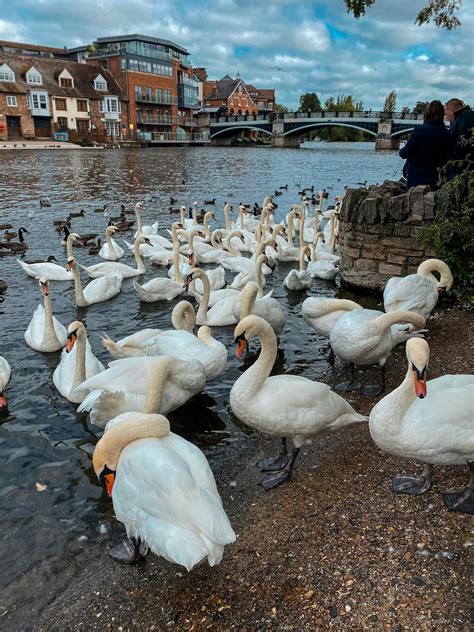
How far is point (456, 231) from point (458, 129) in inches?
70.1

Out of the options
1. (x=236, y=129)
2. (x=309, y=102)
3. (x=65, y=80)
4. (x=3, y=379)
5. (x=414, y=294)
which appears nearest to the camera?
(x=3, y=379)

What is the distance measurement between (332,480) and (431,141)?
6523mm

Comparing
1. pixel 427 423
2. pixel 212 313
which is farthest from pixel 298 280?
pixel 427 423

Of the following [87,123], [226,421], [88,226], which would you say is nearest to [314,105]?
[87,123]

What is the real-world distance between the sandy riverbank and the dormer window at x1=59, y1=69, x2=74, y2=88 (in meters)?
75.0

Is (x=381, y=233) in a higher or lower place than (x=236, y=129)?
lower

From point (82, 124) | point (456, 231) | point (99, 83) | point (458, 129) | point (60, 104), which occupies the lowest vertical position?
point (456, 231)

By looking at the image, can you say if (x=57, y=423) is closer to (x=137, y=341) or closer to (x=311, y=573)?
(x=137, y=341)

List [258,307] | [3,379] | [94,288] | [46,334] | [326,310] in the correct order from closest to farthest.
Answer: [3,379], [326,310], [258,307], [46,334], [94,288]

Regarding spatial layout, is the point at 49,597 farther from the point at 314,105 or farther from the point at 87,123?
the point at 314,105

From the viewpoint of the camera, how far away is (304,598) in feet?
10.2

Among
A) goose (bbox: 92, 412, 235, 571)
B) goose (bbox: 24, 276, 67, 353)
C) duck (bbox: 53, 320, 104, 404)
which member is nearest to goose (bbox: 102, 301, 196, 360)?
duck (bbox: 53, 320, 104, 404)

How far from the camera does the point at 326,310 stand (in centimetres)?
676

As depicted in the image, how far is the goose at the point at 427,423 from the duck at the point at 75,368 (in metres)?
3.73
